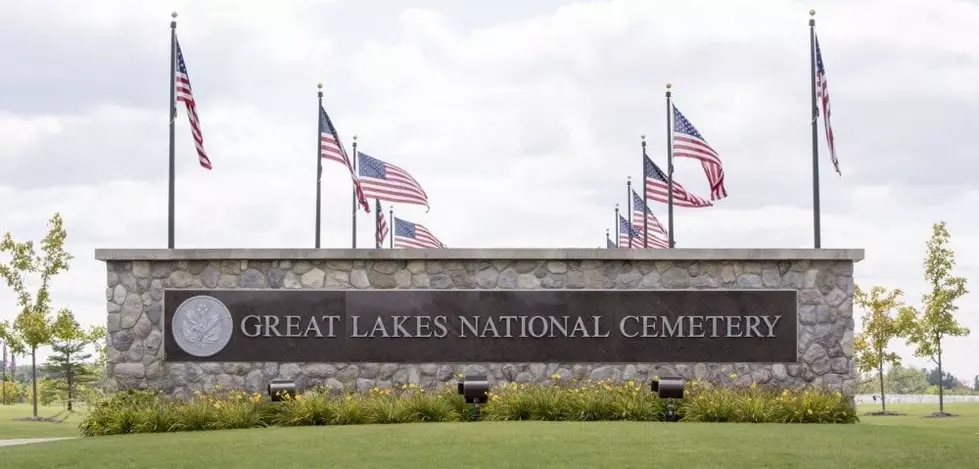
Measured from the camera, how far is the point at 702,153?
78.8 ft

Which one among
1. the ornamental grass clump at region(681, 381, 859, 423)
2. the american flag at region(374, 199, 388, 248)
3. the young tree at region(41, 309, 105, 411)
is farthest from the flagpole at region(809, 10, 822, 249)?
the young tree at region(41, 309, 105, 411)

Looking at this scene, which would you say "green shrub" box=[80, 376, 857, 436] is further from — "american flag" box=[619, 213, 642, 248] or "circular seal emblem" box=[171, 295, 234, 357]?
"american flag" box=[619, 213, 642, 248]

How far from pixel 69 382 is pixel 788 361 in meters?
26.5

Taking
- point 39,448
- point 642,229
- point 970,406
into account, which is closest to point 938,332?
point 970,406

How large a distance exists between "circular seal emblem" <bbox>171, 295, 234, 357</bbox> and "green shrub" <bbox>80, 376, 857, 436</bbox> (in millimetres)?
1730

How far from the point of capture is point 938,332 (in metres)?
39.2

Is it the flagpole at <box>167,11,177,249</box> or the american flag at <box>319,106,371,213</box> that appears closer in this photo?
the flagpole at <box>167,11,177,249</box>

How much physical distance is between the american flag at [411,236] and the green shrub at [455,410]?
11.2 meters

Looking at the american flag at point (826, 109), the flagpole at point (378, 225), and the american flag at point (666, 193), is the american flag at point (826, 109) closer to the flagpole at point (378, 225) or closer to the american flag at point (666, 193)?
→ the american flag at point (666, 193)

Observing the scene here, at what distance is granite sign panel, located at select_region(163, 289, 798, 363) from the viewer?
2117 cm

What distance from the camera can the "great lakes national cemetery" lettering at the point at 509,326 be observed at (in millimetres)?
21172

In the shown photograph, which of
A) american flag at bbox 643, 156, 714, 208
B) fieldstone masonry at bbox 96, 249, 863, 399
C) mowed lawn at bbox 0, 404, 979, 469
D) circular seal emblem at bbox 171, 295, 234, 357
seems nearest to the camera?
mowed lawn at bbox 0, 404, 979, 469

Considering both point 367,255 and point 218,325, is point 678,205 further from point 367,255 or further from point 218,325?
point 218,325

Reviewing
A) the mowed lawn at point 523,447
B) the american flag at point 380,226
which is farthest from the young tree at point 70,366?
the mowed lawn at point 523,447
